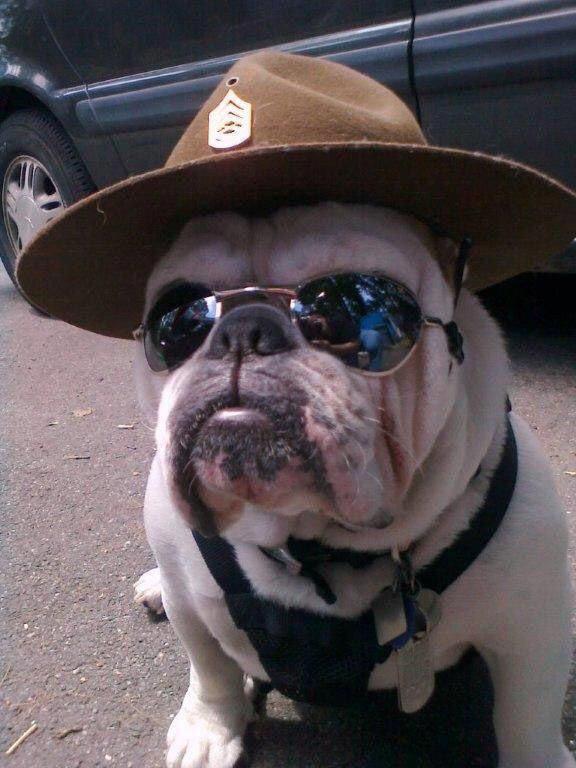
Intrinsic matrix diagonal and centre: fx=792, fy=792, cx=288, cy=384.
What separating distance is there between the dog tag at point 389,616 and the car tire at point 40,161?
312cm

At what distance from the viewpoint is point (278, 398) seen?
112 cm

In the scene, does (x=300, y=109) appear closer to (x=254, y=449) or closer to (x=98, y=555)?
(x=254, y=449)

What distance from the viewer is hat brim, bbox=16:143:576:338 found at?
1.16 m

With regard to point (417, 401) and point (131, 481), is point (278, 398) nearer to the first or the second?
point (417, 401)

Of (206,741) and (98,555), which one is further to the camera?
(98,555)

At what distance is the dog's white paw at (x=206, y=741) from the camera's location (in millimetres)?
1488

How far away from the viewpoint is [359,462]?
1.14 meters

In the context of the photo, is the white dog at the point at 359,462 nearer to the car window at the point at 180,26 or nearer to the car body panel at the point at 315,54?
the car body panel at the point at 315,54

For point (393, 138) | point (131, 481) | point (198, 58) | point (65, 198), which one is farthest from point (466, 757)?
point (65, 198)

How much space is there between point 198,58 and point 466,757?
8.87 ft

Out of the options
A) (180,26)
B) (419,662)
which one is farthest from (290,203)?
(180,26)

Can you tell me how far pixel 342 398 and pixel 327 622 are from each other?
388mm

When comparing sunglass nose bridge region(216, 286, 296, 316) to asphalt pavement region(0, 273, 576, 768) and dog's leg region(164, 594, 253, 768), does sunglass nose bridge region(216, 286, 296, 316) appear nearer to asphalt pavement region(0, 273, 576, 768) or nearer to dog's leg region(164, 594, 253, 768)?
dog's leg region(164, 594, 253, 768)

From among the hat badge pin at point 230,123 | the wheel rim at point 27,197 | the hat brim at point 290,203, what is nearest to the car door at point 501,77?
the hat brim at point 290,203
